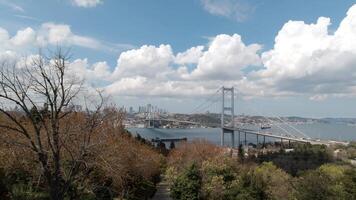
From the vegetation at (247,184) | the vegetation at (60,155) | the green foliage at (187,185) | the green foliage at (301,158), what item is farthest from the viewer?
the green foliage at (301,158)

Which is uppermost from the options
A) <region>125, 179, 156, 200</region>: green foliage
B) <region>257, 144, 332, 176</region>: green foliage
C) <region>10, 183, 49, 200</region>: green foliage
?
<region>10, 183, 49, 200</region>: green foliage

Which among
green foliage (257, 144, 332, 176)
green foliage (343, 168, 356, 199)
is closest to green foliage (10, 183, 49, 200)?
green foliage (343, 168, 356, 199)

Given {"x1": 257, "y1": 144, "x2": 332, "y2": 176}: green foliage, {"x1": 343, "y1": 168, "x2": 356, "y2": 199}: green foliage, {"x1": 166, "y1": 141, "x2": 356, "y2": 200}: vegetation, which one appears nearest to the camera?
{"x1": 166, "y1": 141, "x2": 356, "y2": 200}: vegetation

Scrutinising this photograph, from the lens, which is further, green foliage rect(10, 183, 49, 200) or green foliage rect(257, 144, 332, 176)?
green foliage rect(257, 144, 332, 176)

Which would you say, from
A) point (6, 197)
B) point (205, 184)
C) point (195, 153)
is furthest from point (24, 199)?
point (195, 153)

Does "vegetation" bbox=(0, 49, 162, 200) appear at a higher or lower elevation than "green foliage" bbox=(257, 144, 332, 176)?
higher

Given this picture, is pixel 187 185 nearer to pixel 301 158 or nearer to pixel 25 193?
pixel 25 193

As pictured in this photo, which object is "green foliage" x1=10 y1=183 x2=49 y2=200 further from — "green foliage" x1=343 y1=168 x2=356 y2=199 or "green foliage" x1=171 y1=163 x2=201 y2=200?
"green foliage" x1=343 y1=168 x2=356 y2=199

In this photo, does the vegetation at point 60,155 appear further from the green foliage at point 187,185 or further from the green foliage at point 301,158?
the green foliage at point 301,158

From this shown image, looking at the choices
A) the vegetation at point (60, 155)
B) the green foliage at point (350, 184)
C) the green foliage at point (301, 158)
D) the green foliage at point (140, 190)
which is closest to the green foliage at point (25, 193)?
the vegetation at point (60, 155)

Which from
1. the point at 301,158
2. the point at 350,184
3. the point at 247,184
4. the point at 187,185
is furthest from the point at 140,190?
the point at 301,158
